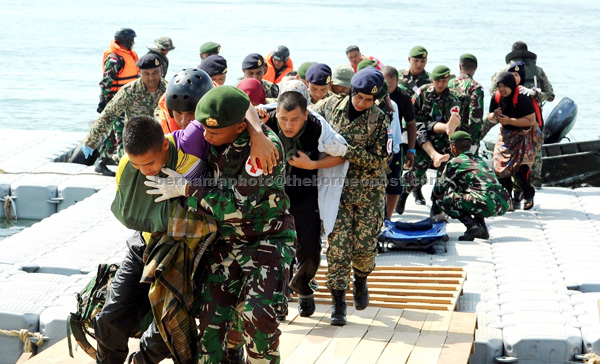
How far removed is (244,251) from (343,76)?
10.7ft

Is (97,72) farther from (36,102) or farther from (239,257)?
(239,257)

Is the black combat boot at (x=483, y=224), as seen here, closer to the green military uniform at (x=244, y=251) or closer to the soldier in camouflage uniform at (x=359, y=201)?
the soldier in camouflage uniform at (x=359, y=201)

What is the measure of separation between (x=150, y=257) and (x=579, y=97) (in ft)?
81.0

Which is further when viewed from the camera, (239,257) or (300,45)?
(300,45)

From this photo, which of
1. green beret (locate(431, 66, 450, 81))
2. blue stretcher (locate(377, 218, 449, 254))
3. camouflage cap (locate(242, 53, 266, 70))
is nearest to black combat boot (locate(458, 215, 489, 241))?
blue stretcher (locate(377, 218, 449, 254))

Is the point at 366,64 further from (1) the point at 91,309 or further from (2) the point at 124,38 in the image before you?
(1) the point at 91,309

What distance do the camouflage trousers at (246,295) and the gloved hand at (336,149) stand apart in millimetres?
1268

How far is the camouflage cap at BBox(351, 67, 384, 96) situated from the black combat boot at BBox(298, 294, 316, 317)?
1.45m

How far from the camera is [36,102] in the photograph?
84.5 feet

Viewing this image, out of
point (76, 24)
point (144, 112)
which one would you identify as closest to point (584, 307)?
point (144, 112)

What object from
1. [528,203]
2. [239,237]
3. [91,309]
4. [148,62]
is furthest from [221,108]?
[528,203]

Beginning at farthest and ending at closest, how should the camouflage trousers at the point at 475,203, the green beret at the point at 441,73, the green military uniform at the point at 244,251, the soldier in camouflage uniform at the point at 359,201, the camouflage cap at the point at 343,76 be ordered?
the green beret at the point at 441,73, the camouflage trousers at the point at 475,203, the camouflage cap at the point at 343,76, the soldier in camouflage uniform at the point at 359,201, the green military uniform at the point at 244,251

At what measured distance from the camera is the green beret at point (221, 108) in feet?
14.3

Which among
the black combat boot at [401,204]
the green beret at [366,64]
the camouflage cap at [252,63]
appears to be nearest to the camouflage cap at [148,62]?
the camouflage cap at [252,63]
